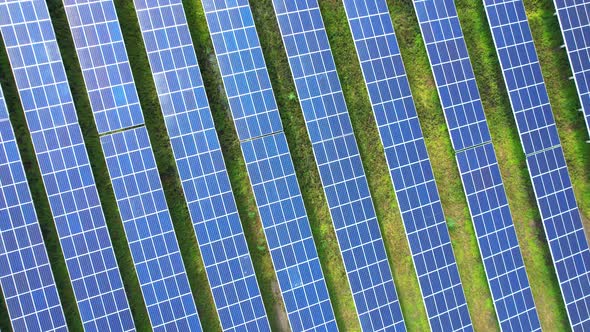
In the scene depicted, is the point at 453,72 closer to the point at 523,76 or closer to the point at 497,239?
the point at 523,76

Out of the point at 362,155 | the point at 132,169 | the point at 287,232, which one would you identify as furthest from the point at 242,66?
the point at 287,232

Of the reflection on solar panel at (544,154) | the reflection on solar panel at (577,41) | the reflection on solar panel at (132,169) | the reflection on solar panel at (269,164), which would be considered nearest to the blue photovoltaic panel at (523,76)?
the reflection on solar panel at (544,154)

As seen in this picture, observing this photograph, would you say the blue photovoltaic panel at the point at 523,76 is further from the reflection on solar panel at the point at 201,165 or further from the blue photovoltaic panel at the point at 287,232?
the reflection on solar panel at the point at 201,165

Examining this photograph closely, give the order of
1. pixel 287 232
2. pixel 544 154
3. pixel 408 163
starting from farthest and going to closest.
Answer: pixel 544 154
pixel 408 163
pixel 287 232

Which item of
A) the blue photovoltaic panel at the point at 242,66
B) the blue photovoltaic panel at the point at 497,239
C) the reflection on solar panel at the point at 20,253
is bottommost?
the blue photovoltaic panel at the point at 497,239

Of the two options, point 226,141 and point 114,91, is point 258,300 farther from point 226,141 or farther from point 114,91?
point 114,91
